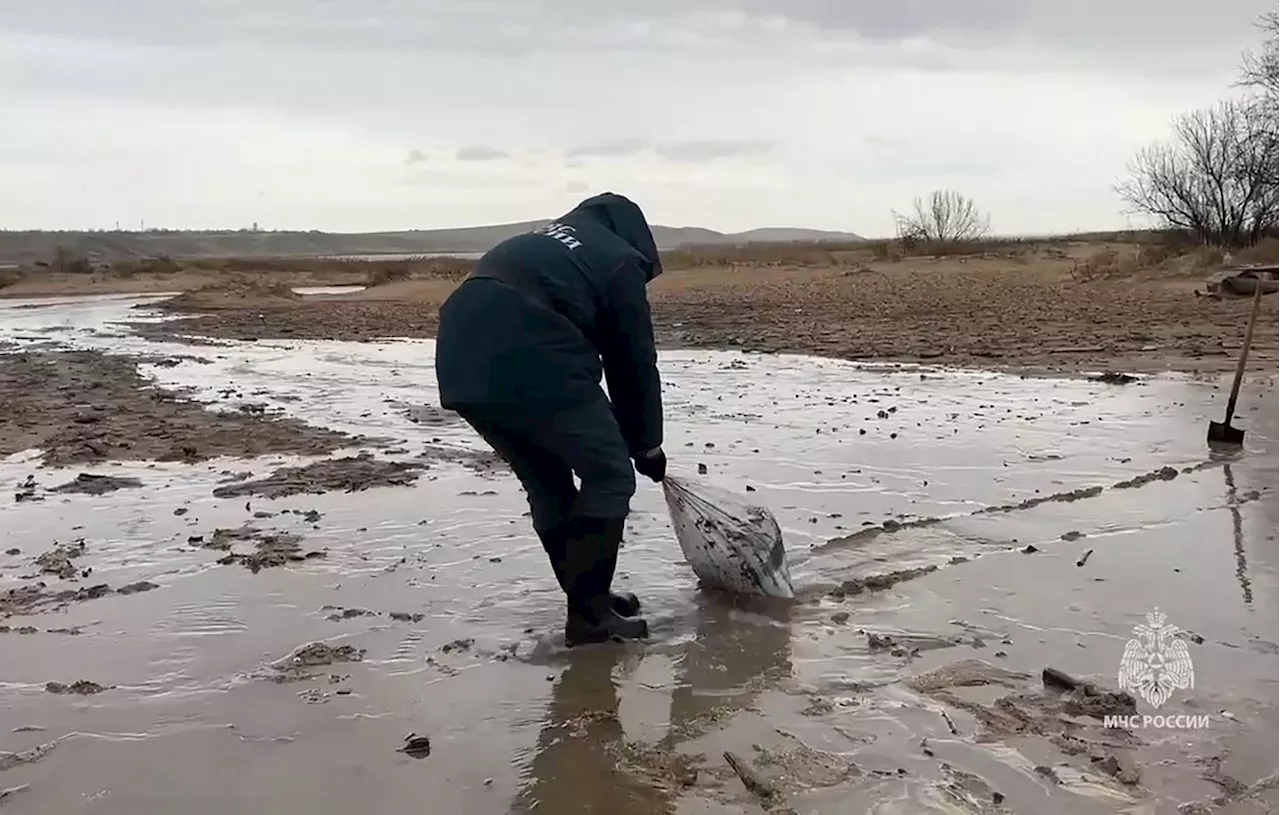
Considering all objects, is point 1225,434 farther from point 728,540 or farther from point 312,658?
point 312,658

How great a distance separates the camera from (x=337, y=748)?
334 cm

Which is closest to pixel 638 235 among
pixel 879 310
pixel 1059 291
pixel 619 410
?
pixel 619 410

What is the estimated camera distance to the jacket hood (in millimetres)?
4047

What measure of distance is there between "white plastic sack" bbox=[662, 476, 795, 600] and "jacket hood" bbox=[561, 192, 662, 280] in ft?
3.69

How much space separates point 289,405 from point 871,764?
8.81 m

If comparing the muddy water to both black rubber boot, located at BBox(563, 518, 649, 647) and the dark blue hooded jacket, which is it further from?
the dark blue hooded jacket

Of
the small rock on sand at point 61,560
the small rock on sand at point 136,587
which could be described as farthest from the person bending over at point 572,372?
the small rock on sand at point 61,560

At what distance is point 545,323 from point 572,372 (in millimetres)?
199

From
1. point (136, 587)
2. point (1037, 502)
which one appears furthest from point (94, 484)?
point (1037, 502)

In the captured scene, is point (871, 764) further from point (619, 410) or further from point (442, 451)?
point (442, 451)

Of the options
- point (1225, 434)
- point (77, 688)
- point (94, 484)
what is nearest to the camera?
point (77, 688)

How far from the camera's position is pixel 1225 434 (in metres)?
7.39

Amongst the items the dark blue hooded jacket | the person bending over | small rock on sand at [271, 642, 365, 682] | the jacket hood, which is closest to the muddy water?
small rock on sand at [271, 642, 365, 682]

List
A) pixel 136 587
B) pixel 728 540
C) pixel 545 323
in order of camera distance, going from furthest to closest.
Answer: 1. pixel 136 587
2. pixel 728 540
3. pixel 545 323
